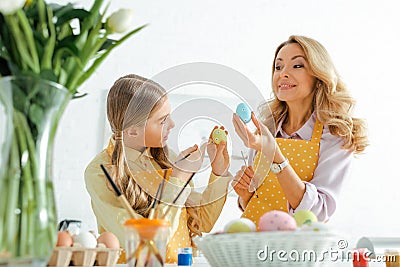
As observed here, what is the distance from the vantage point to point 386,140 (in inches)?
128

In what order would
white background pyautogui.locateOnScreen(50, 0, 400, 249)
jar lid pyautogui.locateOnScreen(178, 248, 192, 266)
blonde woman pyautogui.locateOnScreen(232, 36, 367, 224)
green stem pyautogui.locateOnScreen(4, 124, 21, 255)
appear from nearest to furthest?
green stem pyautogui.locateOnScreen(4, 124, 21, 255), jar lid pyautogui.locateOnScreen(178, 248, 192, 266), blonde woman pyautogui.locateOnScreen(232, 36, 367, 224), white background pyautogui.locateOnScreen(50, 0, 400, 249)

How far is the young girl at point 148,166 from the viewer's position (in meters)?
1.92

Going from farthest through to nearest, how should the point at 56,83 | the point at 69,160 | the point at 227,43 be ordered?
1. the point at 227,43
2. the point at 69,160
3. the point at 56,83

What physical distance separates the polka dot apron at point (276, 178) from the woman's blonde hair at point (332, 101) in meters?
0.06

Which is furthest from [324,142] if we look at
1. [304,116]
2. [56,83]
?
[56,83]

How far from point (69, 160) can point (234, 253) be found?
1983mm

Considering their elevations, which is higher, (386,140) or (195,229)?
(386,140)

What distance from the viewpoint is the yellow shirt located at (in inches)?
72.2

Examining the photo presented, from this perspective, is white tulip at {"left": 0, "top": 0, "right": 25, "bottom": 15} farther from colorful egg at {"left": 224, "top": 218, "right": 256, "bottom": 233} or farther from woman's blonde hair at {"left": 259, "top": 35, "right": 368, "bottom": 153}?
woman's blonde hair at {"left": 259, "top": 35, "right": 368, "bottom": 153}

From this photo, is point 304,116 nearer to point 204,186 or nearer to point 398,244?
point 204,186

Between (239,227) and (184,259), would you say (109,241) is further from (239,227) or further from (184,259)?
(239,227)

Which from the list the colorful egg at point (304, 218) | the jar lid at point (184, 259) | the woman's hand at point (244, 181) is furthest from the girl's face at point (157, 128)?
the colorful egg at point (304, 218)

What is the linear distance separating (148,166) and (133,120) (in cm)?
17

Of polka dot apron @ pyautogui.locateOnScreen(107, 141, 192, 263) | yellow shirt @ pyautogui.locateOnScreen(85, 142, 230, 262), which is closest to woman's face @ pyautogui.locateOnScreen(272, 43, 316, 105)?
yellow shirt @ pyautogui.locateOnScreen(85, 142, 230, 262)
